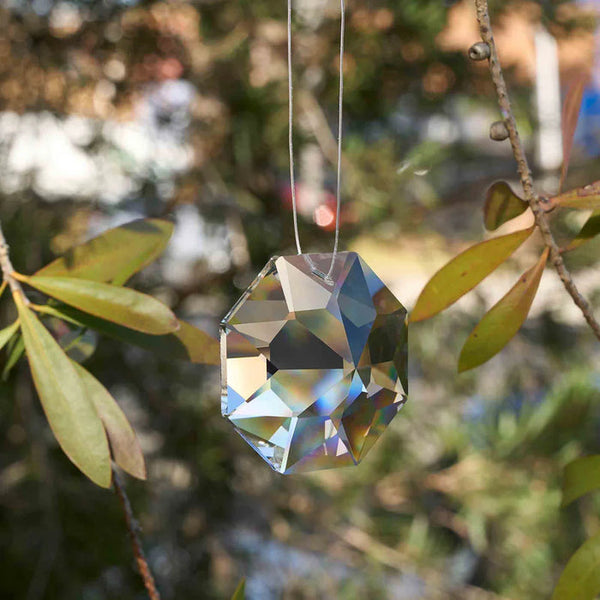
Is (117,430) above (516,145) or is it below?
below

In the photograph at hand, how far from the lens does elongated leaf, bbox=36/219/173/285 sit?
30cm

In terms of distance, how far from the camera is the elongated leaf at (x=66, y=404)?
0.80 ft

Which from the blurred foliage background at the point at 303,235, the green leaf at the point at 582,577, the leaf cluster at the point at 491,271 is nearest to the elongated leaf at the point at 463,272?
the leaf cluster at the point at 491,271

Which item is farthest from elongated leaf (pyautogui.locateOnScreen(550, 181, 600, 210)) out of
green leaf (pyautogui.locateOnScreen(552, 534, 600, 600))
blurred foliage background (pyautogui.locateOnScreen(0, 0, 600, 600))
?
blurred foliage background (pyautogui.locateOnScreen(0, 0, 600, 600))

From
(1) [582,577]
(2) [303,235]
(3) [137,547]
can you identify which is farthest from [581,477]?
(2) [303,235]

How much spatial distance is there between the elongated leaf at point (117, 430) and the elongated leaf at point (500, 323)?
0.13 metres

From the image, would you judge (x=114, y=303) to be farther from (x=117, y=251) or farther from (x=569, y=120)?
(x=569, y=120)

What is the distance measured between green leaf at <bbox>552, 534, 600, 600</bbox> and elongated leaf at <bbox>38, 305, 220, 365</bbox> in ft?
0.50

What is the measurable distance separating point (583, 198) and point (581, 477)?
0.36 ft

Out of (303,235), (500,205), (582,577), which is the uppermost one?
(500,205)

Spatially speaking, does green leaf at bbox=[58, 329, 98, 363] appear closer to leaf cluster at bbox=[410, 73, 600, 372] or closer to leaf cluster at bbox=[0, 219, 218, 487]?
leaf cluster at bbox=[0, 219, 218, 487]

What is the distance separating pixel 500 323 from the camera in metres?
0.27

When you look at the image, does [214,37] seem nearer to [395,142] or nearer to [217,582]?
[395,142]

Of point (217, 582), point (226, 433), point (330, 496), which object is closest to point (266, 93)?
point (226, 433)
